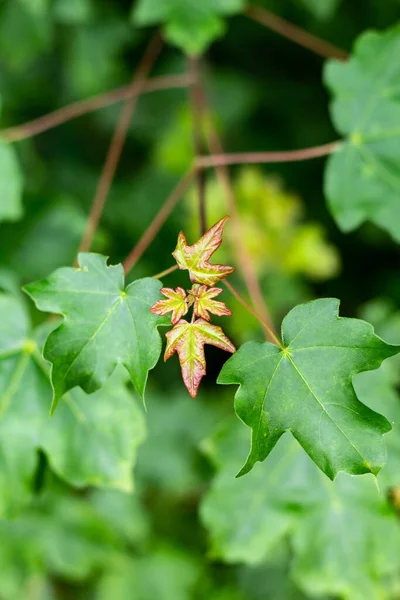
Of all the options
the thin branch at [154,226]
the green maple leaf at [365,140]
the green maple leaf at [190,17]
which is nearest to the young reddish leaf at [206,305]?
the thin branch at [154,226]

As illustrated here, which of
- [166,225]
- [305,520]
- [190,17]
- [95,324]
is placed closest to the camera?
[95,324]

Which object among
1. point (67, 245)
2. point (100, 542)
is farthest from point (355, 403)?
point (100, 542)

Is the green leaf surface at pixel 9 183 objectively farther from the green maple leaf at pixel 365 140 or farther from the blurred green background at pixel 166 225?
the green maple leaf at pixel 365 140

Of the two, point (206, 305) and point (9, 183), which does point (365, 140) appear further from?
point (9, 183)

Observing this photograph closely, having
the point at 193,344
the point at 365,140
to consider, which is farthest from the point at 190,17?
the point at 193,344

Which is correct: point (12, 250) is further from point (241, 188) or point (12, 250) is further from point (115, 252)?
point (241, 188)

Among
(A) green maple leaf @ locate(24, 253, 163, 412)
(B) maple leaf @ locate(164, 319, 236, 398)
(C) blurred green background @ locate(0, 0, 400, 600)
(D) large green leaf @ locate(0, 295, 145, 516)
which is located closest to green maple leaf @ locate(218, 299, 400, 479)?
(B) maple leaf @ locate(164, 319, 236, 398)
